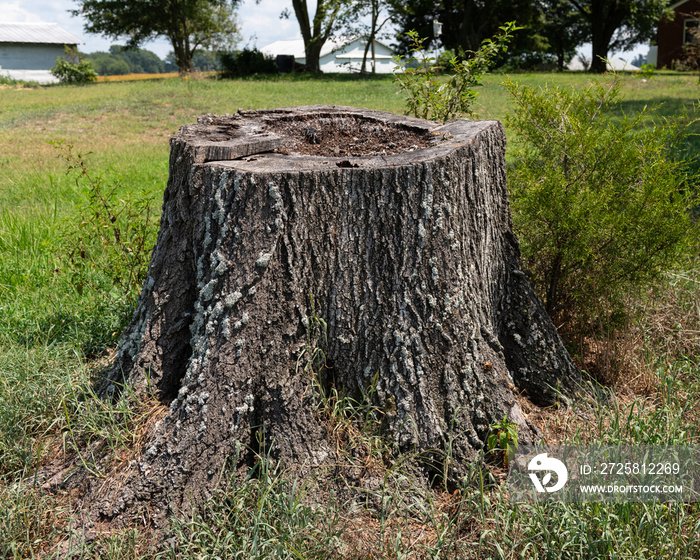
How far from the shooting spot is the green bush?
2.84 m

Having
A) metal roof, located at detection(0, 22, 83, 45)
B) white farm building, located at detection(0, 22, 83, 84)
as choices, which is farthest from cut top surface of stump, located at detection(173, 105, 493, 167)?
metal roof, located at detection(0, 22, 83, 45)

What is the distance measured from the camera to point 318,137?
3066 millimetres

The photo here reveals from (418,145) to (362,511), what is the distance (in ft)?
5.71

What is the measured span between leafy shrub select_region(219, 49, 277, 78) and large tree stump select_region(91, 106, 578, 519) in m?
29.3

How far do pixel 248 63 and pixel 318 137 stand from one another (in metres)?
29.3

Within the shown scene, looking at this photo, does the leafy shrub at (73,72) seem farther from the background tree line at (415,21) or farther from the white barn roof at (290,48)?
the white barn roof at (290,48)

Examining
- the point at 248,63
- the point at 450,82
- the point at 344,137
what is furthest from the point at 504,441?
the point at 248,63

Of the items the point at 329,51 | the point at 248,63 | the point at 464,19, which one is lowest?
the point at 248,63

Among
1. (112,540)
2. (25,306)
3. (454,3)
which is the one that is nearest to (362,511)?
(112,540)

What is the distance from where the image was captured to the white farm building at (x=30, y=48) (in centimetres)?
4522

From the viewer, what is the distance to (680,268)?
10.3ft

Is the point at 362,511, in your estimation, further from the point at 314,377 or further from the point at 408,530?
the point at 314,377

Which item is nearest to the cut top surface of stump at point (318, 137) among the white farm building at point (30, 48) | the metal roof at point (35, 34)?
the white farm building at point (30, 48)

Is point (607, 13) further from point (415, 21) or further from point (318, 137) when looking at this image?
point (318, 137)
